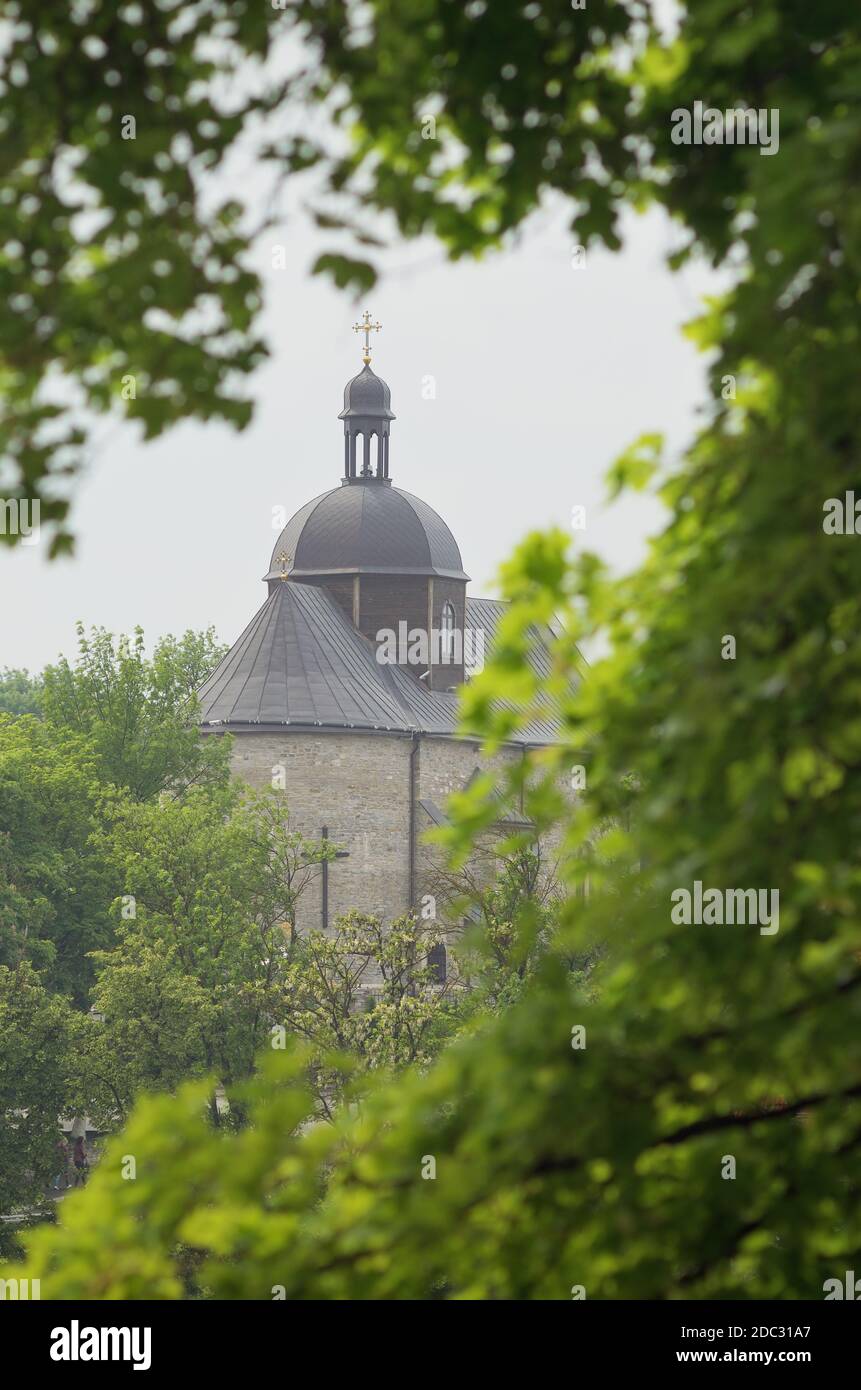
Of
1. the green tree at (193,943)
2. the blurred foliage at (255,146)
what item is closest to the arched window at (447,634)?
the green tree at (193,943)

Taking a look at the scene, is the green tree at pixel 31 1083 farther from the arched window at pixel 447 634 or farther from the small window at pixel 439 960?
the arched window at pixel 447 634

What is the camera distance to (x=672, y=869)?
3.82 m

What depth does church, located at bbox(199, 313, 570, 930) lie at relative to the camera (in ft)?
160

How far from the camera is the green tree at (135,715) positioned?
4756cm

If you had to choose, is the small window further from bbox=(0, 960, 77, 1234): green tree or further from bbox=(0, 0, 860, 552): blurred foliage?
bbox=(0, 0, 860, 552): blurred foliage

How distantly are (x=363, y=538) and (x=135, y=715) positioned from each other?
31.3 ft

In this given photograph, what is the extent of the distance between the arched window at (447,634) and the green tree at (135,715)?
748 centimetres

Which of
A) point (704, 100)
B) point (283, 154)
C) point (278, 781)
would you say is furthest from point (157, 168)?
point (278, 781)

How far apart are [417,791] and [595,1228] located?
46170 mm

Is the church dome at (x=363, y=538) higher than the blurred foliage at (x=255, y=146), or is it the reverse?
the church dome at (x=363, y=538)

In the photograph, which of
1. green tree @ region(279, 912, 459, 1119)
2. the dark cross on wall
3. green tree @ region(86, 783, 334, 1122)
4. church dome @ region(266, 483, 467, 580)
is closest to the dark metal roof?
church dome @ region(266, 483, 467, 580)

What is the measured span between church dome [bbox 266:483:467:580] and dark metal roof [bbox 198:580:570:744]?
128cm

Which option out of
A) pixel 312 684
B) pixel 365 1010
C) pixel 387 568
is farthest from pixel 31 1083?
pixel 387 568
